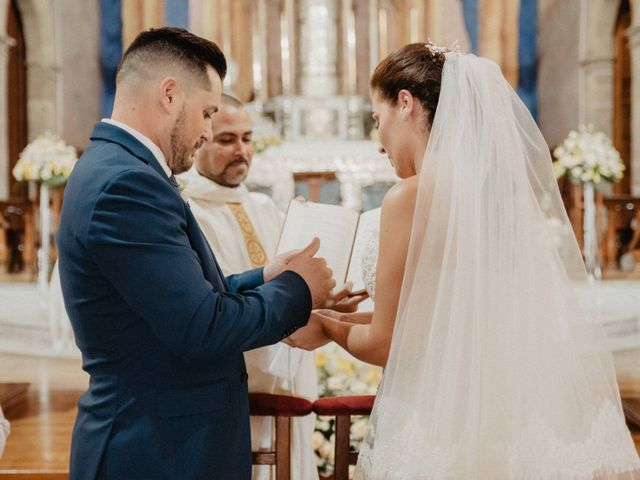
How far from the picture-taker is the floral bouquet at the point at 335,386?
3.42 m

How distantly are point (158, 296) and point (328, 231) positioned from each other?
2.84ft

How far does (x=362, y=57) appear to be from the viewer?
12180mm

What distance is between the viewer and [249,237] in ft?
9.65

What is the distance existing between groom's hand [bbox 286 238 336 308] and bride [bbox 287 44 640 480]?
159mm

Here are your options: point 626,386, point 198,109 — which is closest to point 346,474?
point 198,109

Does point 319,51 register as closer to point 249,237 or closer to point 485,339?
point 249,237

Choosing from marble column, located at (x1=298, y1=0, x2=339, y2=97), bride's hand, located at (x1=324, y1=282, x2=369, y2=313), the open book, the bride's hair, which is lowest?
bride's hand, located at (x1=324, y1=282, x2=369, y2=313)

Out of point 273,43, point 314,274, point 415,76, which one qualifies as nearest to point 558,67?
point 273,43

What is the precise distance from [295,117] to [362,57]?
6.85 feet

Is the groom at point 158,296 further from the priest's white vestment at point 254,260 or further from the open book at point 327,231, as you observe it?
the priest's white vestment at point 254,260

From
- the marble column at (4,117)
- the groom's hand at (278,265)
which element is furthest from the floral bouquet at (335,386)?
the marble column at (4,117)

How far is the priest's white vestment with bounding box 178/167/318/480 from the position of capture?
253cm

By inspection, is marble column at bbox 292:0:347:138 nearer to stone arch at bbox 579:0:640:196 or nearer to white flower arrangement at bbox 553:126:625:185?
stone arch at bbox 579:0:640:196

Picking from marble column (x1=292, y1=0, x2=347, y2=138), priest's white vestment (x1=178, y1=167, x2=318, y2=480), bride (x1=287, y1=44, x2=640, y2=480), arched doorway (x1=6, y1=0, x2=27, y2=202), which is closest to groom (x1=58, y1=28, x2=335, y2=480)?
bride (x1=287, y1=44, x2=640, y2=480)
